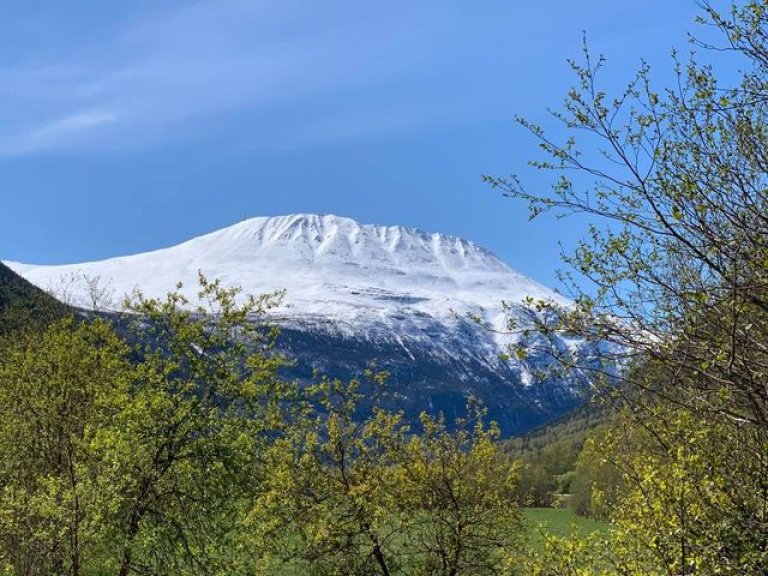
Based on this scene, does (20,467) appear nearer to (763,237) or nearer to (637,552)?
(637,552)

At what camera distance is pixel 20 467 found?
17609 mm

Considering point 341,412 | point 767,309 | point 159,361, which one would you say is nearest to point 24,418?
point 159,361

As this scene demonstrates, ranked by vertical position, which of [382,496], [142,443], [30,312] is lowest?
[382,496]

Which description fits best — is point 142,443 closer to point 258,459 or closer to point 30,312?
point 258,459

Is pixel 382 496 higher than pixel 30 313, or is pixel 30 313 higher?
pixel 30 313

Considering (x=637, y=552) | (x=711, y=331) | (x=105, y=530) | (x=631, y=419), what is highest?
(x=711, y=331)

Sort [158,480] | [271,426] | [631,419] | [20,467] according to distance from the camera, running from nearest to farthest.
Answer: [631,419] < [158,480] < [271,426] < [20,467]

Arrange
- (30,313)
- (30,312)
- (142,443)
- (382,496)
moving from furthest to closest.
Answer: (30,313)
(30,312)
(382,496)
(142,443)

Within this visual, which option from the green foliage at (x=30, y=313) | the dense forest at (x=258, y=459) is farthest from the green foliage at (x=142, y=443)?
the green foliage at (x=30, y=313)

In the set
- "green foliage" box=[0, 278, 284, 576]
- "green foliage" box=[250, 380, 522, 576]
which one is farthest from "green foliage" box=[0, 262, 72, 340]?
"green foliage" box=[250, 380, 522, 576]

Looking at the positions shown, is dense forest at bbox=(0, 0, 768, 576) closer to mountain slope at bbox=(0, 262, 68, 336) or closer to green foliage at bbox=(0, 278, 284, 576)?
green foliage at bbox=(0, 278, 284, 576)

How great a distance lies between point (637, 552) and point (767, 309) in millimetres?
4115

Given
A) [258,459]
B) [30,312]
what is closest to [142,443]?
[258,459]

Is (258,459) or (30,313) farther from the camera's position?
(30,313)
